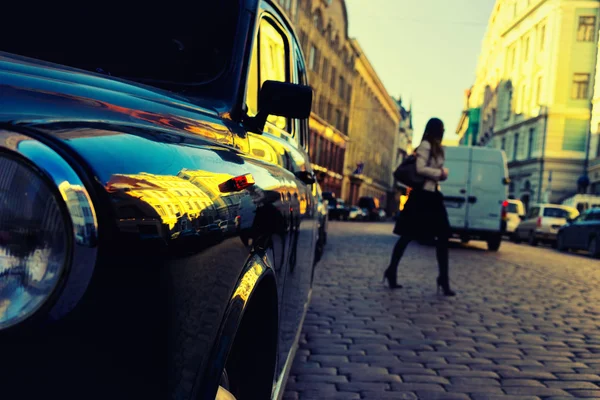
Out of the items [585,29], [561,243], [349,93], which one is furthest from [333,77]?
[561,243]

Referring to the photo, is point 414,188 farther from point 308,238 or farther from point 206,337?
point 206,337

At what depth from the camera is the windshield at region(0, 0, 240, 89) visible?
2.30 m

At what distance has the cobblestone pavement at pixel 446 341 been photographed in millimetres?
3770

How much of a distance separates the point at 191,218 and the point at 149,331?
257mm

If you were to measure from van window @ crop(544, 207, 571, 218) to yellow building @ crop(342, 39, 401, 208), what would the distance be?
128 ft

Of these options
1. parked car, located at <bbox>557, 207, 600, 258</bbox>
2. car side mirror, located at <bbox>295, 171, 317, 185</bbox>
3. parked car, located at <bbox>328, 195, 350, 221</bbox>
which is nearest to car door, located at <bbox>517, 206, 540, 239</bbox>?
parked car, located at <bbox>557, 207, 600, 258</bbox>

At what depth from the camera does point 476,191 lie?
1598 cm

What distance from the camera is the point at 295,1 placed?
42938mm

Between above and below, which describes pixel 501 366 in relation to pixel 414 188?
below

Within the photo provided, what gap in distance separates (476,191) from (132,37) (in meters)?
14.4

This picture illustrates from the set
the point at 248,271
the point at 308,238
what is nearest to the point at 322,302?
the point at 308,238

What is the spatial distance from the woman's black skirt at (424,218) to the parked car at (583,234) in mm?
12658

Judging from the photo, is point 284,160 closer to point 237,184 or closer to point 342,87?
point 237,184

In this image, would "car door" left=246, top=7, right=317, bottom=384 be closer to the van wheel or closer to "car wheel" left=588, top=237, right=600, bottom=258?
the van wheel
